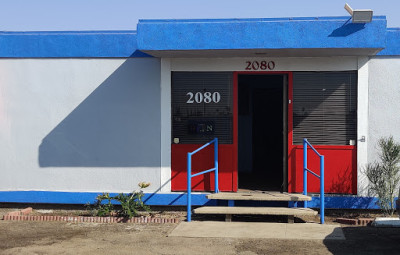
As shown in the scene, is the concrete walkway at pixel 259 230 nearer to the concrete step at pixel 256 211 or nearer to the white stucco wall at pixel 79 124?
the concrete step at pixel 256 211

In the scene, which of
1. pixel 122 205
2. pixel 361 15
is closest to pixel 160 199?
pixel 122 205

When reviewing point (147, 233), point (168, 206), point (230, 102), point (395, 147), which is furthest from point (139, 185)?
point (395, 147)

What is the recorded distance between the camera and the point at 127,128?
1058cm

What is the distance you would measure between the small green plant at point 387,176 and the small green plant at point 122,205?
3857 mm

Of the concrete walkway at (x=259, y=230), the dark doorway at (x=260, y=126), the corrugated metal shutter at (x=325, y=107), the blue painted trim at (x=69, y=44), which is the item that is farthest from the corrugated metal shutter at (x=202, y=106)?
the dark doorway at (x=260, y=126)

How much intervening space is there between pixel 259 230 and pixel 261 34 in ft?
10.1

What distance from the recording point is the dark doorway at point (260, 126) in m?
14.2

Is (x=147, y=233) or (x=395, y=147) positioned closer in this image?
(x=147, y=233)

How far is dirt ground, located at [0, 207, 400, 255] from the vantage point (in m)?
7.73

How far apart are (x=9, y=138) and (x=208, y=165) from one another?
147 inches

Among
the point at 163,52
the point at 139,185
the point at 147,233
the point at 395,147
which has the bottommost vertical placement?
the point at 147,233

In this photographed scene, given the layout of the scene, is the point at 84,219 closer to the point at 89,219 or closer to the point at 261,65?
the point at 89,219

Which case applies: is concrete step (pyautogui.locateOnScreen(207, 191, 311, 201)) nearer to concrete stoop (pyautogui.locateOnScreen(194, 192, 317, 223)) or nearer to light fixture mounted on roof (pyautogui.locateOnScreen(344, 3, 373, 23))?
concrete stoop (pyautogui.locateOnScreen(194, 192, 317, 223))

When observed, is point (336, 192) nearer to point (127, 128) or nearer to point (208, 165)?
point (208, 165)
